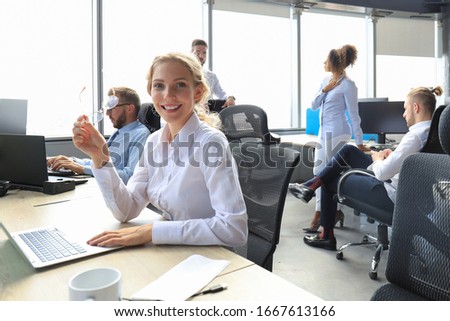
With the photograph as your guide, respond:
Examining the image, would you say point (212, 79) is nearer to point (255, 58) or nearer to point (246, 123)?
point (255, 58)

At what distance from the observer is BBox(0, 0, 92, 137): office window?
12.6 feet

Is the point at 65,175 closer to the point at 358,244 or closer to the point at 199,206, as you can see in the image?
the point at 199,206

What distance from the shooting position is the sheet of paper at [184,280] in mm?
796

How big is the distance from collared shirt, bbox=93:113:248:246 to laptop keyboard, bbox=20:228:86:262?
218 millimetres

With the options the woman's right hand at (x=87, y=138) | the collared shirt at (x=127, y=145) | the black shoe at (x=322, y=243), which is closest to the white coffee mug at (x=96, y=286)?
the woman's right hand at (x=87, y=138)

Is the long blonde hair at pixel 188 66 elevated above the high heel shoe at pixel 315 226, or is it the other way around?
the long blonde hair at pixel 188 66


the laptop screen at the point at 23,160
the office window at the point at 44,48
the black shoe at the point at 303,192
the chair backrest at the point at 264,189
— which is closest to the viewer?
the chair backrest at the point at 264,189

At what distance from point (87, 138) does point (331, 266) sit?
202 centimetres

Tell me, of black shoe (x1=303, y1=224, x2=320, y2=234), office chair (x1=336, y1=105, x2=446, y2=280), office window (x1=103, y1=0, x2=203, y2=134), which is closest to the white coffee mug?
office chair (x1=336, y1=105, x2=446, y2=280)

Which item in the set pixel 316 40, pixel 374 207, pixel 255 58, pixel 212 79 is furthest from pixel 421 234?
pixel 316 40

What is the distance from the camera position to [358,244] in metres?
2.88

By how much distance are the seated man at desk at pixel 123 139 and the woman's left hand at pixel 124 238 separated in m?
1.07

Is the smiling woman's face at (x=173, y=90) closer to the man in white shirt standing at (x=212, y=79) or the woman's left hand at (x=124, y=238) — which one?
the woman's left hand at (x=124, y=238)

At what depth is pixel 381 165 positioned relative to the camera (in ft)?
7.75
